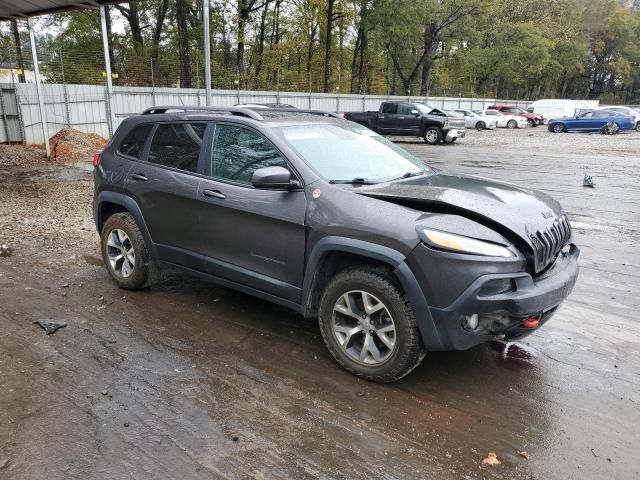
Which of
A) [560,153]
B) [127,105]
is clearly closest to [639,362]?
[560,153]

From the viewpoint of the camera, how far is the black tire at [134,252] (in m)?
4.90

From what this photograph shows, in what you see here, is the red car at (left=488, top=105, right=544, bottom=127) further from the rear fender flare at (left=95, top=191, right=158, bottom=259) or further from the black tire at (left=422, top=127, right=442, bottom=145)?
the rear fender flare at (left=95, top=191, right=158, bottom=259)

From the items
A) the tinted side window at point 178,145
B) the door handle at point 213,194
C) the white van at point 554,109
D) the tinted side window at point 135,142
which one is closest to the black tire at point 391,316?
the door handle at point 213,194

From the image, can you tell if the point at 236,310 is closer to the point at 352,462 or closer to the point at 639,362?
the point at 352,462

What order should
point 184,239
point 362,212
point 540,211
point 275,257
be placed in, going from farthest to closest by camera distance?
point 184,239
point 275,257
point 540,211
point 362,212

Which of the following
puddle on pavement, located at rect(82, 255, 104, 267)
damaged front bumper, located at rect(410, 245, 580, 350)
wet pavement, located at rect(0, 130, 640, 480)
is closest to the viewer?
wet pavement, located at rect(0, 130, 640, 480)

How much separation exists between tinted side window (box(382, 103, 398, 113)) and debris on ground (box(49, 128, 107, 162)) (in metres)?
13.2

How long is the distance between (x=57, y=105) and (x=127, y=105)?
300 centimetres

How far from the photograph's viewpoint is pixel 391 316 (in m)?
3.30

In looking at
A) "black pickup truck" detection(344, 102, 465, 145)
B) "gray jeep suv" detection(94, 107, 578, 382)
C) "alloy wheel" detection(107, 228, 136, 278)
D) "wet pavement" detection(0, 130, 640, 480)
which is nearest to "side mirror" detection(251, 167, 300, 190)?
"gray jeep suv" detection(94, 107, 578, 382)

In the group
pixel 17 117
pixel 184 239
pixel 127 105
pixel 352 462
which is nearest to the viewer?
pixel 352 462

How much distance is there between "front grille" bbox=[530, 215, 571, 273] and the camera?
128 inches

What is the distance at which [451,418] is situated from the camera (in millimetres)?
3162

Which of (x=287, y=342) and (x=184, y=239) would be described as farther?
(x=184, y=239)
